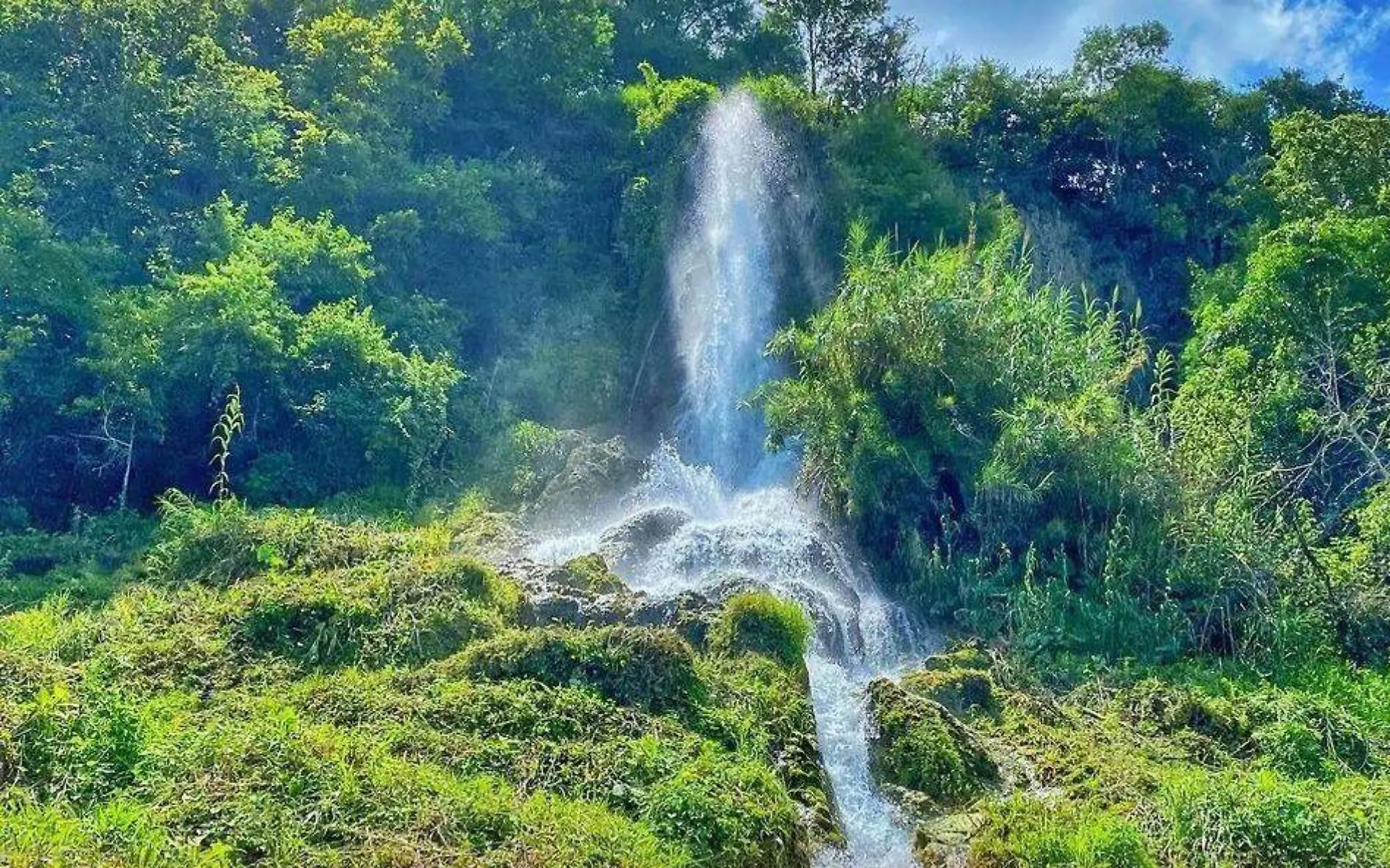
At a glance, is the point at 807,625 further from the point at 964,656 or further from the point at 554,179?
the point at 554,179

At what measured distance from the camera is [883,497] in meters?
14.5

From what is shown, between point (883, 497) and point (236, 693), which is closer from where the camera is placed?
point (236, 693)

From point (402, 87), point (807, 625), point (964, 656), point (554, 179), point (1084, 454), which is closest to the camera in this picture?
point (807, 625)

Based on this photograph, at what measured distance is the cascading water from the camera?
10031mm

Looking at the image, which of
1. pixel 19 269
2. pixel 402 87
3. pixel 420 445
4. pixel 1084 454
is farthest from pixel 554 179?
pixel 1084 454

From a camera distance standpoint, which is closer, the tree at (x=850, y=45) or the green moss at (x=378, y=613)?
the green moss at (x=378, y=613)

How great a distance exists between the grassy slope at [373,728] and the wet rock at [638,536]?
2.92 m

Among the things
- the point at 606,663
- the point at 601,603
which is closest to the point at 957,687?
the point at 601,603

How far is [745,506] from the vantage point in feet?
54.9

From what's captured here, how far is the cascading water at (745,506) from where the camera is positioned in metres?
10.0

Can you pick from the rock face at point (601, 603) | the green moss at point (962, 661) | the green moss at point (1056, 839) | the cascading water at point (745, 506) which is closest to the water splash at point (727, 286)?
the cascading water at point (745, 506)

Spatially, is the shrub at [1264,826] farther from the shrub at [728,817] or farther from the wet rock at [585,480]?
the wet rock at [585,480]

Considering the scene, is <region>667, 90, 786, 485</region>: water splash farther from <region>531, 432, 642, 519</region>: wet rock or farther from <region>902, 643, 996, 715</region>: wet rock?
<region>902, 643, 996, 715</region>: wet rock

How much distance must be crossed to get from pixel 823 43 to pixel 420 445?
13.8 m
